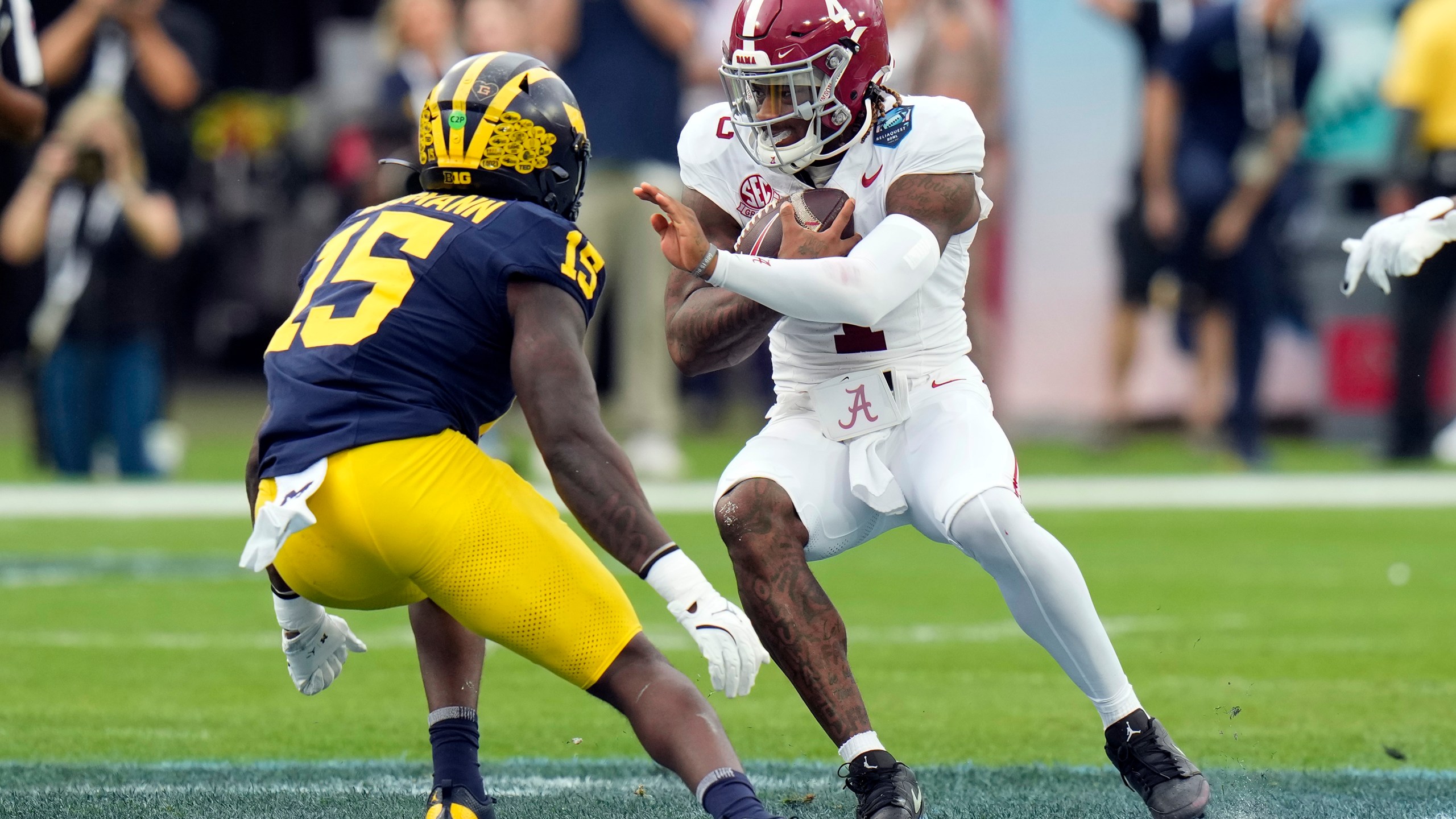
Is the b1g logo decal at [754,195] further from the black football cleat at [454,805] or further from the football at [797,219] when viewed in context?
the black football cleat at [454,805]

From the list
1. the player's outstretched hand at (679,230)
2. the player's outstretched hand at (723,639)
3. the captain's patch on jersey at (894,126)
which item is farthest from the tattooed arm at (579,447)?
the captain's patch on jersey at (894,126)

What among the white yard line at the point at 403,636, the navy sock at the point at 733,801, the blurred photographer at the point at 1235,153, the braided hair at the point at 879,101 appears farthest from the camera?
the blurred photographer at the point at 1235,153

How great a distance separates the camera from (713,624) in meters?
2.96

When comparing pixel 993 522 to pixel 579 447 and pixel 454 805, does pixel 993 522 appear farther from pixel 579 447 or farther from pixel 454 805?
pixel 454 805

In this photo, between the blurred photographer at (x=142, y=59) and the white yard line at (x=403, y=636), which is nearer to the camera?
the white yard line at (x=403, y=636)

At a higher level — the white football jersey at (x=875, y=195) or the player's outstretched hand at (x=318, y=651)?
the white football jersey at (x=875, y=195)

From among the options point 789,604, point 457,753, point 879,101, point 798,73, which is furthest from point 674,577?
point 879,101

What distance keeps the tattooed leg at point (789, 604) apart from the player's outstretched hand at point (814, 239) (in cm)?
45

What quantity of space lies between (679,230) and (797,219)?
1.47ft

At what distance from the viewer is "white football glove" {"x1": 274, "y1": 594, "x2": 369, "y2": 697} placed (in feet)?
11.4

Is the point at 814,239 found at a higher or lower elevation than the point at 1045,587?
higher

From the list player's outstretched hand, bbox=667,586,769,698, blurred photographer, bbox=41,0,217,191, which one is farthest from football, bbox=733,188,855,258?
blurred photographer, bbox=41,0,217,191

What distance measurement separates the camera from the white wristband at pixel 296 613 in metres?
3.46

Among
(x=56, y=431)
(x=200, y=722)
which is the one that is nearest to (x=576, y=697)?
(x=200, y=722)
